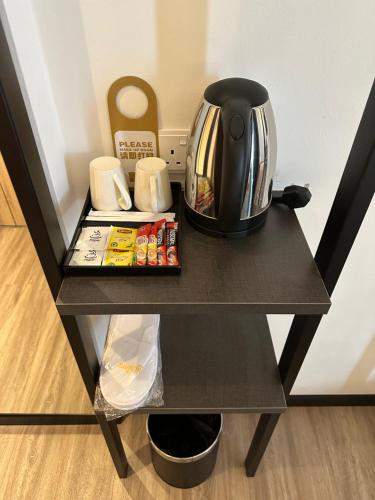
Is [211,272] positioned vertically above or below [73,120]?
below

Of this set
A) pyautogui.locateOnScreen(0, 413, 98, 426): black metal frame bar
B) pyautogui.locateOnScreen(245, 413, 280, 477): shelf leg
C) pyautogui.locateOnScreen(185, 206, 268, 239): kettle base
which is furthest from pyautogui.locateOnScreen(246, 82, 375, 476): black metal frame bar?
pyautogui.locateOnScreen(0, 413, 98, 426): black metal frame bar

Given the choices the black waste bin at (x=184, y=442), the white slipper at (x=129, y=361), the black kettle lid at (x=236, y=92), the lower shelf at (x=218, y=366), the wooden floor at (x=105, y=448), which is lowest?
the wooden floor at (x=105, y=448)

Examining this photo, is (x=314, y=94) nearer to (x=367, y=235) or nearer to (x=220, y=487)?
(x=367, y=235)

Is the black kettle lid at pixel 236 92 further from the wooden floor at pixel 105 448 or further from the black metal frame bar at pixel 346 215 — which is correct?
the wooden floor at pixel 105 448

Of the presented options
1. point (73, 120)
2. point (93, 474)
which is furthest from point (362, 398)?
point (73, 120)

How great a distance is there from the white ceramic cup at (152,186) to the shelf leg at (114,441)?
563 millimetres

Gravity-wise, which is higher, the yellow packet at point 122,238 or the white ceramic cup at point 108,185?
the white ceramic cup at point 108,185

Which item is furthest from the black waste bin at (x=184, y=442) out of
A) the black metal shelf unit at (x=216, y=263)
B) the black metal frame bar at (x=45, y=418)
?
the black metal shelf unit at (x=216, y=263)

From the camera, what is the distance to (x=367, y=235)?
3.28 ft

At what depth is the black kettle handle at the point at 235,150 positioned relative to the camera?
63cm

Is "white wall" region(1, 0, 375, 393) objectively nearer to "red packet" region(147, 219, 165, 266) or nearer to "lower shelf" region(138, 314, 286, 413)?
"red packet" region(147, 219, 165, 266)

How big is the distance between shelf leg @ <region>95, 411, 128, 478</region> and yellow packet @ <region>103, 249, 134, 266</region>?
1.58ft

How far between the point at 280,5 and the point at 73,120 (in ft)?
1.51

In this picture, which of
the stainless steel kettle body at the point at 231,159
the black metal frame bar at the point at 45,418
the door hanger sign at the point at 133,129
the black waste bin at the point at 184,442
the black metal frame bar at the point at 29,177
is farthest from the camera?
the black metal frame bar at the point at 45,418
